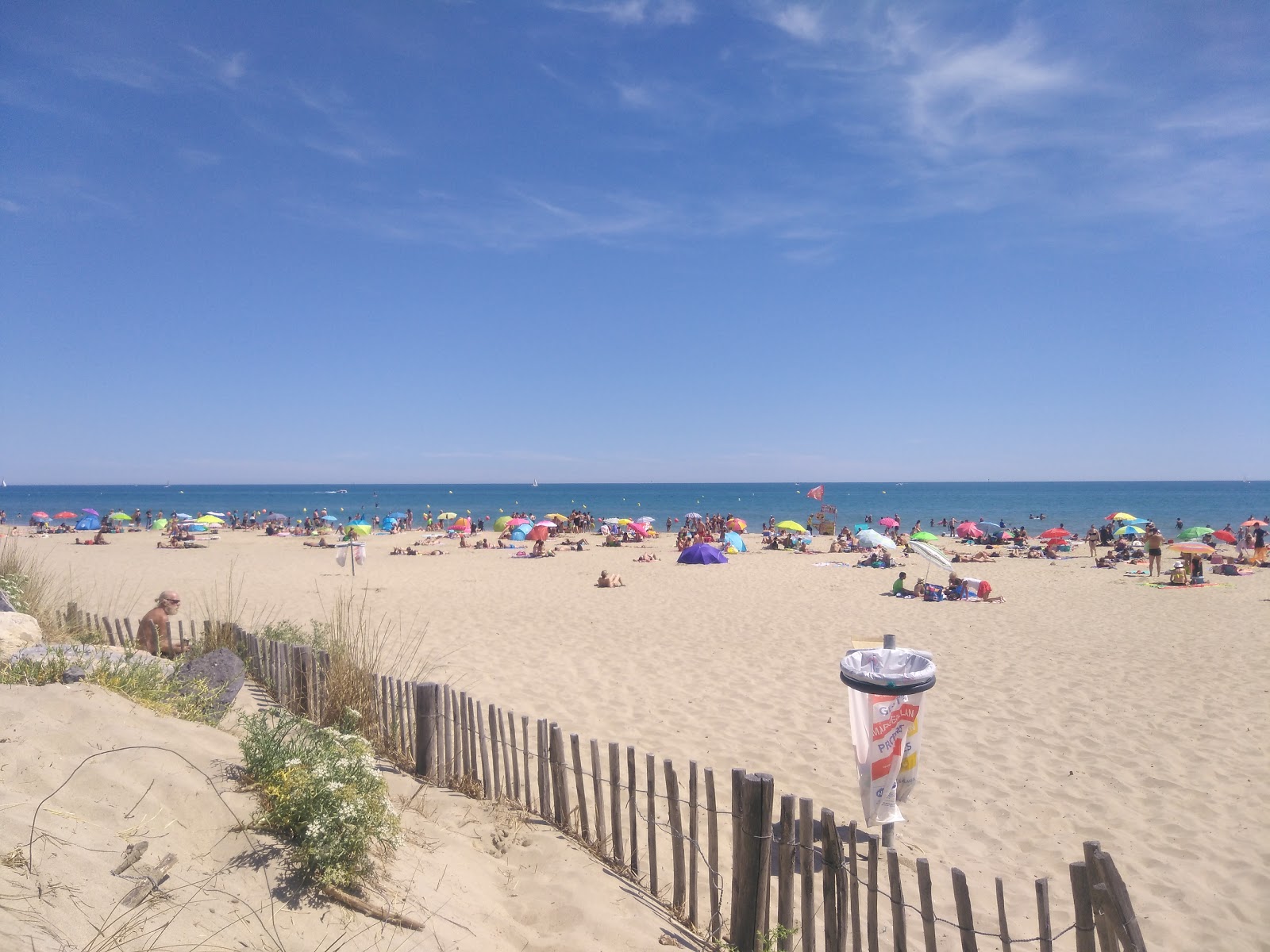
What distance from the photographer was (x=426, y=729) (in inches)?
209

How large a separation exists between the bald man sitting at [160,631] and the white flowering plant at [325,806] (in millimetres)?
4109

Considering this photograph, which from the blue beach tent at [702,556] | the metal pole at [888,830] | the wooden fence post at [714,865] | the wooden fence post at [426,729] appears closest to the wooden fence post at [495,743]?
the wooden fence post at [426,729]

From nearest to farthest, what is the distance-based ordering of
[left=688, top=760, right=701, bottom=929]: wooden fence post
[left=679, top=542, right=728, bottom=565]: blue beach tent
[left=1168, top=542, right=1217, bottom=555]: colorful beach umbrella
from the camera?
[left=688, top=760, right=701, bottom=929]: wooden fence post, [left=1168, top=542, right=1217, bottom=555]: colorful beach umbrella, [left=679, top=542, right=728, bottom=565]: blue beach tent

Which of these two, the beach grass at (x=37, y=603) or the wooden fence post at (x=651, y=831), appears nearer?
the wooden fence post at (x=651, y=831)

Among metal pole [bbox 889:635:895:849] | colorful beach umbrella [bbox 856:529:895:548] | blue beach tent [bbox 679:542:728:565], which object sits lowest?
blue beach tent [bbox 679:542:728:565]

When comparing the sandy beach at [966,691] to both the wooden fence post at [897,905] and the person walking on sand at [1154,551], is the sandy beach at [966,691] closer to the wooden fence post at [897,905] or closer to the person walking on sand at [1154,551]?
the person walking on sand at [1154,551]

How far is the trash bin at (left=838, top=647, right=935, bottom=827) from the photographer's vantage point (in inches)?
152

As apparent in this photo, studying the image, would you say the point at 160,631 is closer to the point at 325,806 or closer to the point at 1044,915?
the point at 325,806

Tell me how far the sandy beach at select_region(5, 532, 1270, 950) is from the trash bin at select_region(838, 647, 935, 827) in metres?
1.08

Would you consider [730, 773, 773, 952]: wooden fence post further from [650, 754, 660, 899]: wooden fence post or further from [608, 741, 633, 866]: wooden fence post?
[608, 741, 633, 866]: wooden fence post

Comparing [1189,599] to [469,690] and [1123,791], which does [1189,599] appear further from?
[469,690]

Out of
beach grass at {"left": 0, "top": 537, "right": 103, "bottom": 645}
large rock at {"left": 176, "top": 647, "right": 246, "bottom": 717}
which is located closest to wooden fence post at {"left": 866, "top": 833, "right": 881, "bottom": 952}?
large rock at {"left": 176, "top": 647, "right": 246, "bottom": 717}

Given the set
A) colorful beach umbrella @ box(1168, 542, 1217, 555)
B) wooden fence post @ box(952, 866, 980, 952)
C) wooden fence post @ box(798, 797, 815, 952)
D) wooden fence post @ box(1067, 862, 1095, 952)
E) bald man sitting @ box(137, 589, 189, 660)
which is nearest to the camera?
wooden fence post @ box(1067, 862, 1095, 952)

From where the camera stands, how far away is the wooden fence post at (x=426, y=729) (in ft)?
17.4
